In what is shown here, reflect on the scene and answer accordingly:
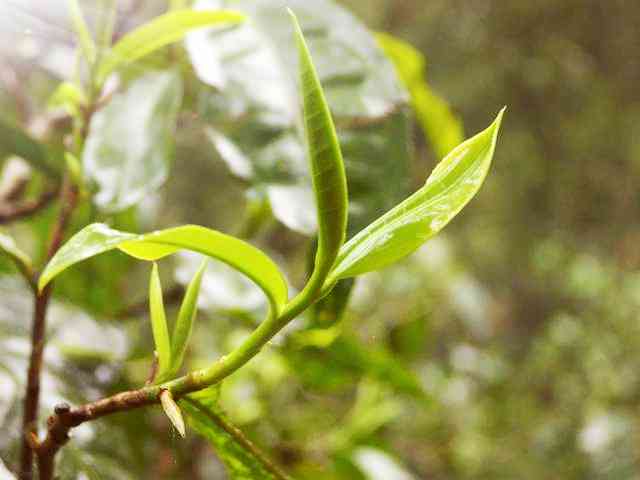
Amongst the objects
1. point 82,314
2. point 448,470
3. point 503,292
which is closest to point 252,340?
Answer: point 82,314

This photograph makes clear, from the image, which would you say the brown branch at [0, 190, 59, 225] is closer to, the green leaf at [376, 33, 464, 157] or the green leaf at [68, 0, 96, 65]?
the green leaf at [68, 0, 96, 65]

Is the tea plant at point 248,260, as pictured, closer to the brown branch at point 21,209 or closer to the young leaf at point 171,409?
the young leaf at point 171,409

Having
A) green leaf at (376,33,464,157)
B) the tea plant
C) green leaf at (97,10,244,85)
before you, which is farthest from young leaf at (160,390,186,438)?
green leaf at (376,33,464,157)

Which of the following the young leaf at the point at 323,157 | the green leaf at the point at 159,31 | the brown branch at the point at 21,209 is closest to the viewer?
the young leaf at the point at 323,157

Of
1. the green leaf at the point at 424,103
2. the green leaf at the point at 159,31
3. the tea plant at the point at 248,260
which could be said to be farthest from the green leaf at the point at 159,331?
the green leaf at the point at 424,103

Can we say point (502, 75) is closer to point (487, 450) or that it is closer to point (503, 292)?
point (503, 292)

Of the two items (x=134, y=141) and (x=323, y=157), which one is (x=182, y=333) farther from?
(x=134, y=141)
